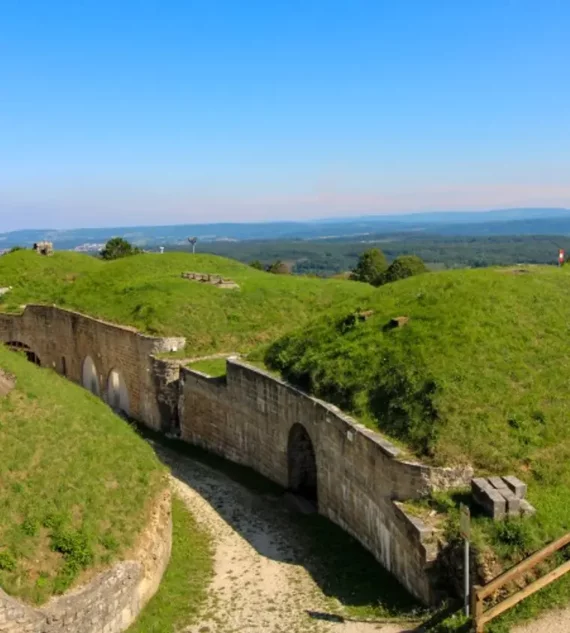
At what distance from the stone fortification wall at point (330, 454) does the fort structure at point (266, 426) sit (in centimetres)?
2

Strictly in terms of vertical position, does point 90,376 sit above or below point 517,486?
below

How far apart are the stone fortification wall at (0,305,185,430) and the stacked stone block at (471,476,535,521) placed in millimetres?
14514

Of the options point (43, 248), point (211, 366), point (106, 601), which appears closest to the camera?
point (106, 601)

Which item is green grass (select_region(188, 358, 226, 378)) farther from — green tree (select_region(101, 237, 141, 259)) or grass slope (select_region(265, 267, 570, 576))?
green tree (select_region(101, 237, 141, 259))

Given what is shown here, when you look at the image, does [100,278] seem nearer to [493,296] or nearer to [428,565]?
[493,296]

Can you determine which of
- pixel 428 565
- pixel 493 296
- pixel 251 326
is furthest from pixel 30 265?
pixel 428 565

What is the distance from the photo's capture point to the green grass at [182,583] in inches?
500

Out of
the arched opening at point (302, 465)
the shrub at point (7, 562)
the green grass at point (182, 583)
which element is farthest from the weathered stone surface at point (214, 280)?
the shrub at point (7, 562)

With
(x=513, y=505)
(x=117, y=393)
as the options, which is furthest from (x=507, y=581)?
(x=117, y=393)

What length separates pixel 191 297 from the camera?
29.6m

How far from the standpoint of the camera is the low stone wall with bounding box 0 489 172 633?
1077 centimetres

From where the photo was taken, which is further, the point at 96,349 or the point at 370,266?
the point at 370,266

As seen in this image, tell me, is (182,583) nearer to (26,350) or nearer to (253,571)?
(253,571)

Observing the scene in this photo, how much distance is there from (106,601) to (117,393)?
17410 mm
